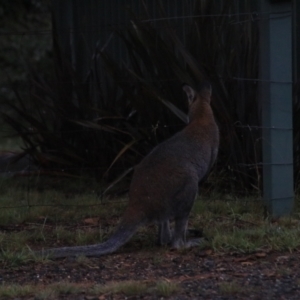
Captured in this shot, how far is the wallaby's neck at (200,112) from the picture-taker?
288 inches

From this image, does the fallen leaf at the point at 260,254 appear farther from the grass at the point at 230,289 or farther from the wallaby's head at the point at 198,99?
the wallaby's head at the point at 198,99

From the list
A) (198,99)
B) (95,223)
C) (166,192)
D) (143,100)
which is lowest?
(95,223)

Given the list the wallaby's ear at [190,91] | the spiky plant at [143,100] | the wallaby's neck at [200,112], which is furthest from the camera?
the spiky plant at [143,100]

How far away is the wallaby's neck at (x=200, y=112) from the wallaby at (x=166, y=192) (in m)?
0.23

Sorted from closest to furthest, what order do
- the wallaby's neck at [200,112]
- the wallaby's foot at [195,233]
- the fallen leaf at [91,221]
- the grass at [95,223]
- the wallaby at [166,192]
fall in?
the wallaby at [166,192] → the grass at [95,223] → the wallaby's foot at [195,233] → the wallaby's neck at [200,112] → the fallen leaf at [91,221]

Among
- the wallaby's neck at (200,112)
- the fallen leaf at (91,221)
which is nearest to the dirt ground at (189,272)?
the fallen leaf at (91,221)

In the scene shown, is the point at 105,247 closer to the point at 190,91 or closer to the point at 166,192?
the point at 166,192

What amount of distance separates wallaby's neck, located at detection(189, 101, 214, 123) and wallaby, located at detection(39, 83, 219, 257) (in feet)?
0.75

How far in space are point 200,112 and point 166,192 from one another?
3.46 feet

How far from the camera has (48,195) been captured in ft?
29.5

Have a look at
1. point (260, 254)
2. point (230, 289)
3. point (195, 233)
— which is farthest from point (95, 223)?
point (230, 289)

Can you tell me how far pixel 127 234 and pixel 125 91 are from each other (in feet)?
8.33

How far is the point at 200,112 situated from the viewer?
290 inches

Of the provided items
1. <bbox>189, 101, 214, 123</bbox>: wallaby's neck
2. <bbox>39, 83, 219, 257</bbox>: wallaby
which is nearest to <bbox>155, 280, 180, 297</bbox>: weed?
<bbox>39, 83, 219, 257</bbox>: wallaby
